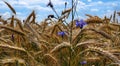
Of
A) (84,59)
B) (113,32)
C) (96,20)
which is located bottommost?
(113,32)

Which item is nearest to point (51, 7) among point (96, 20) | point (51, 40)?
point (51, 40)

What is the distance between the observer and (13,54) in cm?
235

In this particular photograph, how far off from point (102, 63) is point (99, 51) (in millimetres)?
746

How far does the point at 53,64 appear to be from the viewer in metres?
2.20

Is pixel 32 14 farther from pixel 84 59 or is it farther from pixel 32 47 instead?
pixel 84 59

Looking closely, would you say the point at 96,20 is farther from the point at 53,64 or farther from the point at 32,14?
the point at 32,14

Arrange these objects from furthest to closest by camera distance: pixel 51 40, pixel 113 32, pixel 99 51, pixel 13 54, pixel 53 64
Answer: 1. pixel 113 32
2. pixel 51 40
3. pixel 13 54
4. pixel 53 64
5. pixel 99 51

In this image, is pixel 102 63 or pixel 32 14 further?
pixel 32 14

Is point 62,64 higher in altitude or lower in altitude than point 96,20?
lower

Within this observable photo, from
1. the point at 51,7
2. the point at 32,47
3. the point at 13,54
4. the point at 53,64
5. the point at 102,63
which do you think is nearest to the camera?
the point at 53,64

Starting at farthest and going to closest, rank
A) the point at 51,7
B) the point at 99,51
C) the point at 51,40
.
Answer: the point at 51,7, the point at 51,40, the point at 99,51

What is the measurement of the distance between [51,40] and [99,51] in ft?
3.90

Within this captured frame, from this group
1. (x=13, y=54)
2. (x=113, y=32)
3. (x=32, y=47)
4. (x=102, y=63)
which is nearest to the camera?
(x=13, y=54)

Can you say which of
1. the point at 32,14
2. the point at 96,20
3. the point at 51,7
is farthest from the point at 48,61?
the point at 32,14
